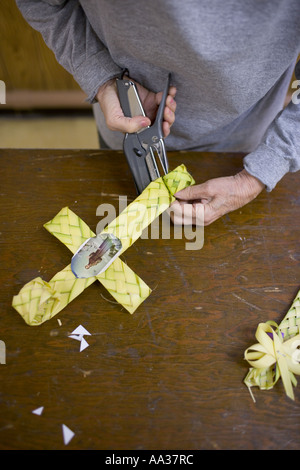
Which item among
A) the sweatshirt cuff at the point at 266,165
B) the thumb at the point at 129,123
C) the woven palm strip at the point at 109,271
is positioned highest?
the thumb at the point at 129,123

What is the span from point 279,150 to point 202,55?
0.24 metres

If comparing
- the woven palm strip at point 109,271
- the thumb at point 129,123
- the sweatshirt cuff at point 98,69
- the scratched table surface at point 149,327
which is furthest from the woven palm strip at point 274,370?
the sweatshirt cuff at point 98,69

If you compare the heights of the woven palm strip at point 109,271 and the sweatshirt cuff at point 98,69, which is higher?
the sweatshirt cuff at point 98,69

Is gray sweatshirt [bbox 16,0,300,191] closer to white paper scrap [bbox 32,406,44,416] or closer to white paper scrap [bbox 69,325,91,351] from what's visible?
white paper scrap [bbox 69,325,91,351]

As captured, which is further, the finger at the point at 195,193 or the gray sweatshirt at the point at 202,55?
the finger at the point at 195,193

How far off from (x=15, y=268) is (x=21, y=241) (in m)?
0.06

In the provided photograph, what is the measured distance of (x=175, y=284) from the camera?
710 millimetres

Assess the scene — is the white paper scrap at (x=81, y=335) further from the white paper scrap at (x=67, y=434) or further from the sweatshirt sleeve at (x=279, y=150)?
the sweatshirt sleeve at (x=279, y=150)

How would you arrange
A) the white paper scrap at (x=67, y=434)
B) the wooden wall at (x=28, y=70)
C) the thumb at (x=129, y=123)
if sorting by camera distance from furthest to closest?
the wooden wall at (x=28, y=70)
the thumb at (x=129, y=123)
the white paper scrap at (x=67, y=434)

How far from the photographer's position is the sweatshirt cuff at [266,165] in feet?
2.42

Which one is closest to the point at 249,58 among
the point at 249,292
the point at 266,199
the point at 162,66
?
the point at 162,66

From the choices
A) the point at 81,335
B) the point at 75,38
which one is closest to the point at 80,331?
the point at 81,335

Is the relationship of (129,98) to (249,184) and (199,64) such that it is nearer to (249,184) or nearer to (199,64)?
(199,64)

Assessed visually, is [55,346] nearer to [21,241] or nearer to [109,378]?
[109,378]
